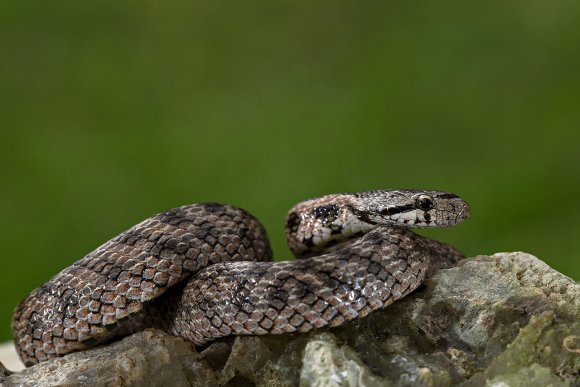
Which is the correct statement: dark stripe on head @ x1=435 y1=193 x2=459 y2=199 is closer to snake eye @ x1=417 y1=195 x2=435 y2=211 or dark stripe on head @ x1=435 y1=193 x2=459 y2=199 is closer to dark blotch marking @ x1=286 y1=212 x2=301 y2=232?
snake eye @ x1=417 y1=195 x2=435 y2=211

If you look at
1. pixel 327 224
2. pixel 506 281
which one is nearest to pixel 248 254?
pixel 327 224

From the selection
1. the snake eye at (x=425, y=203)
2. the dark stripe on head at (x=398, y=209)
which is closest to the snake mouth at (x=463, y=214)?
the snake eye at (x=425, y=203)

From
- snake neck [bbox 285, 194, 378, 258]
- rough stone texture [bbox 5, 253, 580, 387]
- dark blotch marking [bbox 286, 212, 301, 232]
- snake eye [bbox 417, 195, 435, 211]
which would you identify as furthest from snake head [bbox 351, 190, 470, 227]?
dark blotch marking [bbox 286, 212, 301, 232]

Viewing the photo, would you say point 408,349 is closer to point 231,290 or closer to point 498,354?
point 498,354

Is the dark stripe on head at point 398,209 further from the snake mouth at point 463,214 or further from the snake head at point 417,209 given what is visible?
the snake mouth at point 463,214

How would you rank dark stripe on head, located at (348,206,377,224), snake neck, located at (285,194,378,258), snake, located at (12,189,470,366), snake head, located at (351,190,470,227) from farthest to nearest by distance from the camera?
snake neck, located at (285,194,378,258), dark stripe on head, located at (348,206,377,224), snake head, located at (351,190,470,227), snake, located at (12,189,470,366)

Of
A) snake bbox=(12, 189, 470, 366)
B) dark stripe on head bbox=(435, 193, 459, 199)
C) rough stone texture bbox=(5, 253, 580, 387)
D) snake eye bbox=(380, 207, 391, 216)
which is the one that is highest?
dark stripe on head bbox=(435, 193, 459, 199)

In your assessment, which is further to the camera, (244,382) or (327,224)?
(327,224)
